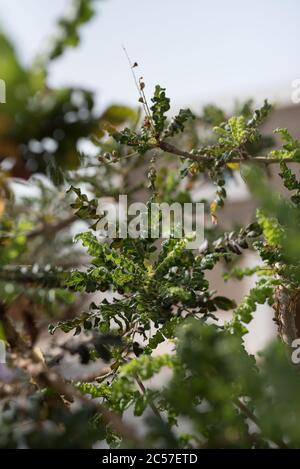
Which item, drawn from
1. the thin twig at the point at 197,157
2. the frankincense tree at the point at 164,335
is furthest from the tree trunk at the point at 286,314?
the thin twig at the point at 197,157

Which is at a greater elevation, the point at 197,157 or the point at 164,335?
the point at 197,157

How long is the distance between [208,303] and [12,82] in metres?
0.41

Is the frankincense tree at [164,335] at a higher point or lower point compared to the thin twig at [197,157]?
lower

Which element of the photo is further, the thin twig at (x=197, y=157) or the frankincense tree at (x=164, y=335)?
the thin twig at (x=197, y=157)

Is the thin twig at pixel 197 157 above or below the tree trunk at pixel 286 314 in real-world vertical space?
above

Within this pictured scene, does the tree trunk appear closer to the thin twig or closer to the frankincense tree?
the frankincense tree

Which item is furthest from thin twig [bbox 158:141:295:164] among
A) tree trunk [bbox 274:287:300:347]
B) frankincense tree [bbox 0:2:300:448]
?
tree trunk [bbox 274:287:300:347]

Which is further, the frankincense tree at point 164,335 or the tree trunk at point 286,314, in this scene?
the tree trunk at point 286,314

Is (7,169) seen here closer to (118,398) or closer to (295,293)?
(118,398)

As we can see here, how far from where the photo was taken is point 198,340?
57 centimetres

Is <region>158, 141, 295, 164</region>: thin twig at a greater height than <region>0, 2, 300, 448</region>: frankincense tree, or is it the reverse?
<region>158, 141, 295, 164</region>: thin twig

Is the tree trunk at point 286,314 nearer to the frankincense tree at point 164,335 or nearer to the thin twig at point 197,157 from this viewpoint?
the frankincense tree at point 164,335

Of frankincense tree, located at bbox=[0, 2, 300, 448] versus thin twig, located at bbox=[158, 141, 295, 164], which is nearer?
frankincense tree, located at bbox=[0, 2, 300, 448]
